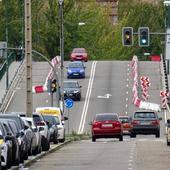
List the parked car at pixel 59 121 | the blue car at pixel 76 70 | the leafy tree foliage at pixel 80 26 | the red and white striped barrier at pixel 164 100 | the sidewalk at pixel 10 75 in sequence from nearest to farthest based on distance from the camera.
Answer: the parked car at pixel 59 121
the red and white striped barrier at pixel 164 100
the sidewalk at pixel 10 75
the blue car at pixel 76 70
the leafy tree foliage at pixel 80 26

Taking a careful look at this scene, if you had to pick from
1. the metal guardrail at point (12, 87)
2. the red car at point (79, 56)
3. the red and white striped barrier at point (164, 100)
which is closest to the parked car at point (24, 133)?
the metal guardrail at point (12, 87)

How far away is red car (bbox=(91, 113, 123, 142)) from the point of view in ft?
182

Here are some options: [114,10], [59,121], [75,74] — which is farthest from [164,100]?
[114,10]

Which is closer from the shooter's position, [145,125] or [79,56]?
[145,125]

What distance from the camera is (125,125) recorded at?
6744cm

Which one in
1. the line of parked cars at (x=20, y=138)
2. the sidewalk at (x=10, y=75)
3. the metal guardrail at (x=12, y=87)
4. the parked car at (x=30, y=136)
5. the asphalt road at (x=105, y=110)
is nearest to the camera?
the line of parked cars at (x=20, y=138)

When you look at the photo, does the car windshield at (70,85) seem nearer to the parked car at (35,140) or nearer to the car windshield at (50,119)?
the car windshield at (50,119)

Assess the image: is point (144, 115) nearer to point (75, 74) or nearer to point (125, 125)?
point (125, 125)

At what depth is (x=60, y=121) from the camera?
5403 centimetres

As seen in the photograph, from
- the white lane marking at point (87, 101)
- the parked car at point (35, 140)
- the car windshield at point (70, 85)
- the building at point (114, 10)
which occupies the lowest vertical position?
the white lane marking at point (87, 101)

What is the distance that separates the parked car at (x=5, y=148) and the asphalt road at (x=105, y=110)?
175cm

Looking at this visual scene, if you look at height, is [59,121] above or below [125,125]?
above

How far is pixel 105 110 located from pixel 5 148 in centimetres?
4914

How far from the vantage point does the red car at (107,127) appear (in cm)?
5538
